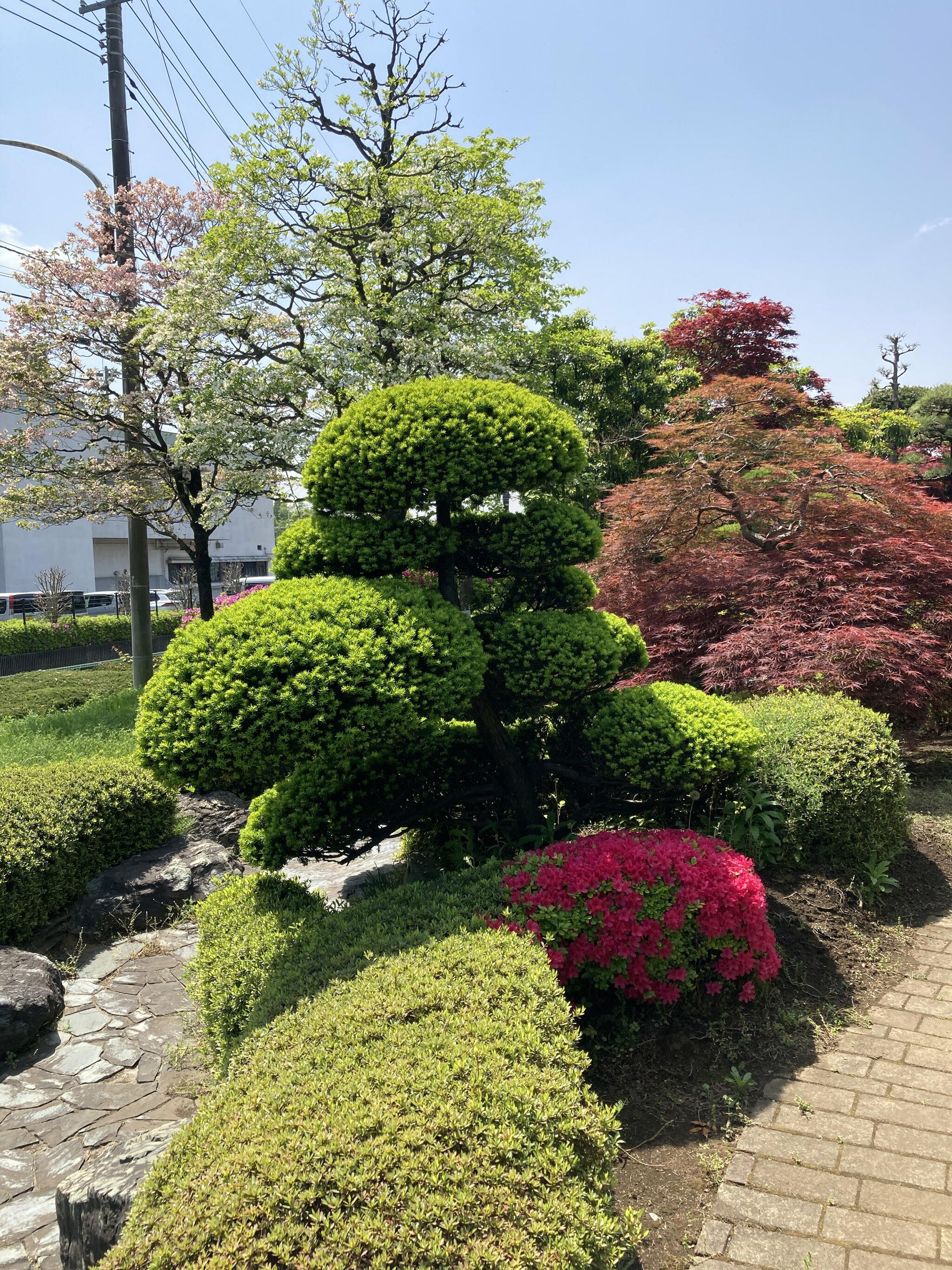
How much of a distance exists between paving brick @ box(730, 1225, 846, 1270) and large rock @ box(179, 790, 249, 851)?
4517 mm

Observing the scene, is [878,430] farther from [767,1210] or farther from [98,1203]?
[98,1203]

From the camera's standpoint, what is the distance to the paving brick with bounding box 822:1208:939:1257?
2.56 metres

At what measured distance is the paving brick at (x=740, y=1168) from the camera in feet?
9.41

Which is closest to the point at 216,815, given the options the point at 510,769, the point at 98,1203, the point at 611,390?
the point at 510,769

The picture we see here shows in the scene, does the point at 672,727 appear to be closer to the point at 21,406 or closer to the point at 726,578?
the point at 726,578

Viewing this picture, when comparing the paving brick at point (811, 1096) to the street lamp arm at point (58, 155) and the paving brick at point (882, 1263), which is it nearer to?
the paving brick at point (882, 1263)

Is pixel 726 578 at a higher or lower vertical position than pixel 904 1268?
higher

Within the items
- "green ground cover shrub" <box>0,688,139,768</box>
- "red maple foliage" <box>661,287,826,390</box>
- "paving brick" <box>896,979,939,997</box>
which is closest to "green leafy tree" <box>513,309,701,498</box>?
"red maple foliage" <box>661,287,826,390</box>

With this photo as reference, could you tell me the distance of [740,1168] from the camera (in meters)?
2.92

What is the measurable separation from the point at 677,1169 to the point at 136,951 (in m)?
3.55

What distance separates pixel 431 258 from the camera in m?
11.7

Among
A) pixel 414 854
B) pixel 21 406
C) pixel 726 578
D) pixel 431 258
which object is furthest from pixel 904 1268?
pixel 21 406

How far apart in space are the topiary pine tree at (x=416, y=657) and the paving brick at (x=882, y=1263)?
223 cm

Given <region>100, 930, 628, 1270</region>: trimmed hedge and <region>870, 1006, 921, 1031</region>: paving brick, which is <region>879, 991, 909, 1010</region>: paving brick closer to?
<region>870, 1006, 921, 1031</region>: paving brick
